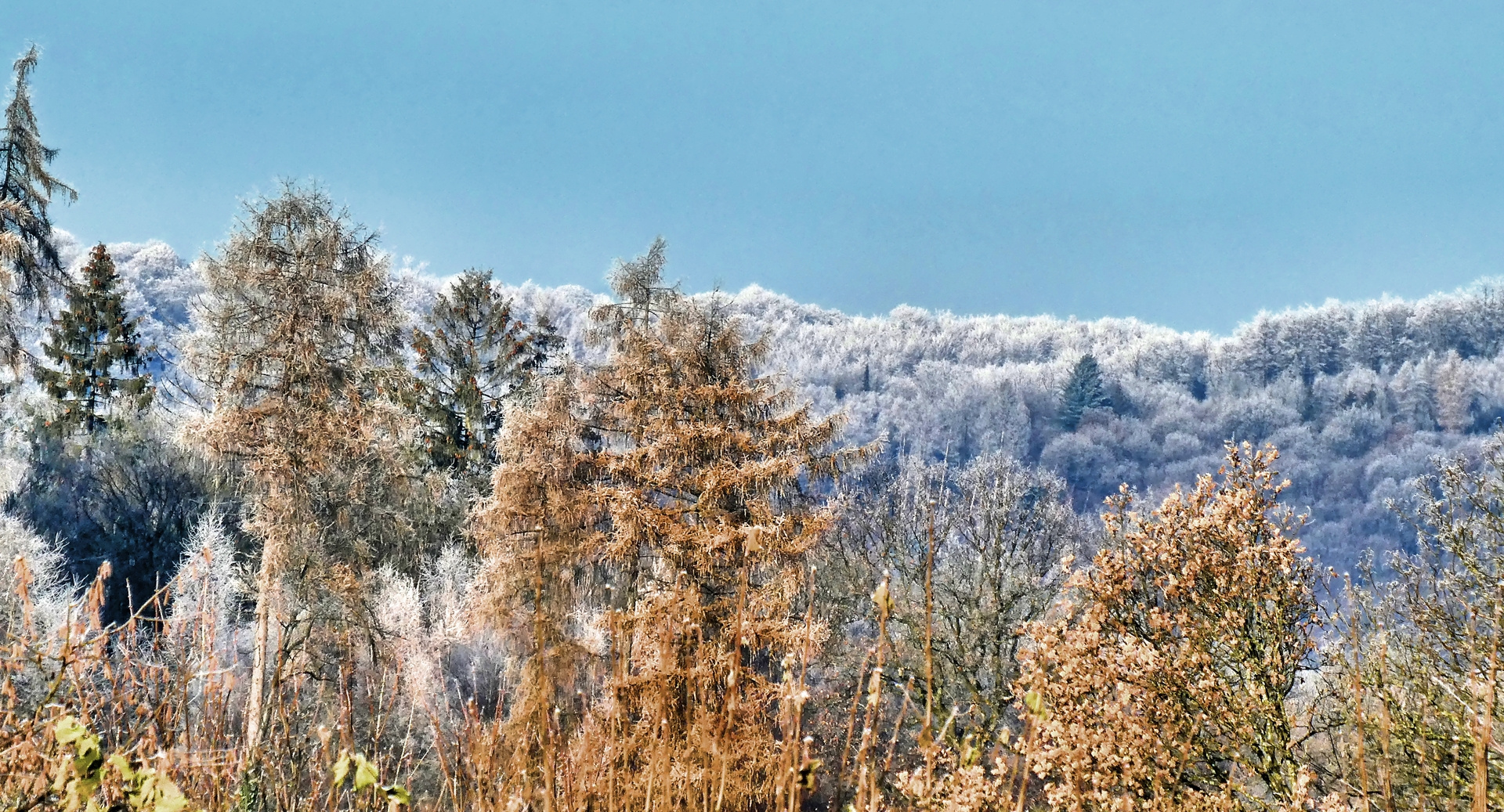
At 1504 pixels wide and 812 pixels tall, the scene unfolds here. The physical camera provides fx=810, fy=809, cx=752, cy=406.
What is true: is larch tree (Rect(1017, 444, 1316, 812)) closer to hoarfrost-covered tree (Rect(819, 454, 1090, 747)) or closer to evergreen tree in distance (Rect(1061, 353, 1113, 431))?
hoarfrost-covered tree (Rect(819, 454, 1090, 747))

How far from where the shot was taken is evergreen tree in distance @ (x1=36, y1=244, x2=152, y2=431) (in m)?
23.5

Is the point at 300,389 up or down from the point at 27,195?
down

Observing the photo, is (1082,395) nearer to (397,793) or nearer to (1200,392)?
(1200,392)

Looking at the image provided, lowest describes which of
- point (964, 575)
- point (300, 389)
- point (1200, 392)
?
point (964, 575)

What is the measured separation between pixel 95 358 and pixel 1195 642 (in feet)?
98.2

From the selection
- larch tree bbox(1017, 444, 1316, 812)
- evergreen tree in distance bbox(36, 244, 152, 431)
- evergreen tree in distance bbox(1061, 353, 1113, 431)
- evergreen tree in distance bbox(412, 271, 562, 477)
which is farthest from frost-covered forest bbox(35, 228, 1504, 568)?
larch tree bbox(1017, 444, 1316, 812)

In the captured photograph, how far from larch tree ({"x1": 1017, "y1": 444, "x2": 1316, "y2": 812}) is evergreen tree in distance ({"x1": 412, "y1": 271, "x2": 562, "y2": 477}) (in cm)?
1997

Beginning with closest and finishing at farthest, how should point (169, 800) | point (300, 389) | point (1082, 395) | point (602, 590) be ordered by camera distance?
point (169, 800) → point (300, 389) → point (602, 590) → point (1082, 395)

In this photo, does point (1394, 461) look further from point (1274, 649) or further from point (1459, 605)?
point (1274, 649)

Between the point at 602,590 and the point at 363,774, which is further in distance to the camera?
the point at 602,590

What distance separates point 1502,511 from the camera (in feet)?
34.9

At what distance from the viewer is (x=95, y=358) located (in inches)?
963

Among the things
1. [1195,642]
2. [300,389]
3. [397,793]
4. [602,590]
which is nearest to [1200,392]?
[602,590]

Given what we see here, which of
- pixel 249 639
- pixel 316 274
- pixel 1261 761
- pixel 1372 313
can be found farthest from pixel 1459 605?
pixel 1372 313
